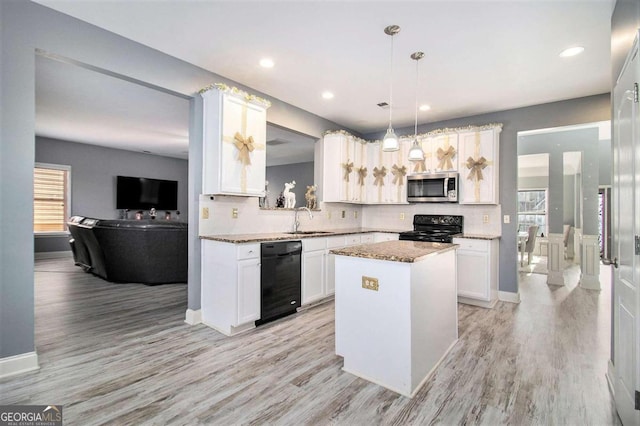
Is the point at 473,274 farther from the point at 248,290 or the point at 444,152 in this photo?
the point at 248,290

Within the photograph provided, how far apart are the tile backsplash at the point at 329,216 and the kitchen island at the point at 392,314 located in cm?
171

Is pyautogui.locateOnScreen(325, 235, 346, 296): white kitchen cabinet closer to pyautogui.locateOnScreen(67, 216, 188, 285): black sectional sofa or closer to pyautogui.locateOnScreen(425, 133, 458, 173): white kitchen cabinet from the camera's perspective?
pyautogui.locateOnScreen(425, 133, 458, 173): white kitchen cabinet

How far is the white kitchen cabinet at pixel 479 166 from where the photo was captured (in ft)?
13.4

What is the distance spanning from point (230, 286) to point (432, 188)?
3215 millimetres

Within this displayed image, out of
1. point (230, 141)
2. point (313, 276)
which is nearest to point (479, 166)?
point (313, 276)

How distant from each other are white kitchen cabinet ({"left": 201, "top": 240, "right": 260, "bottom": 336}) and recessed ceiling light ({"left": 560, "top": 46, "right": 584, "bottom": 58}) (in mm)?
3355

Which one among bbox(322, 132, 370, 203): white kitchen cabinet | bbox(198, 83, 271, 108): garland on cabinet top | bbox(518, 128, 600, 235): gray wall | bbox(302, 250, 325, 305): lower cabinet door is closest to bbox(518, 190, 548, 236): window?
bbox(518, 128, 600, 235): gray wall

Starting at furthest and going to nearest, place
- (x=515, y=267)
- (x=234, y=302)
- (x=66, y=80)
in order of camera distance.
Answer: (x=515, y=267) < (x=66, y=80) < (x=234, y=302)

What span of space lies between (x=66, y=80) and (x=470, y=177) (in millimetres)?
5295

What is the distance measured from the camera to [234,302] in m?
2.86

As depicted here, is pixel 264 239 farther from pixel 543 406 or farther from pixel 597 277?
pixel 597 277

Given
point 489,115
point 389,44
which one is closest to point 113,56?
point 389,44

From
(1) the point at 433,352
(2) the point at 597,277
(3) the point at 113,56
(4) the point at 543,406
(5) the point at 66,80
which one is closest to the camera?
(4) the point at 543,406

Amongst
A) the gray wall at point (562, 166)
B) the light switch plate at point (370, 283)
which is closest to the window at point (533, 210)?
the gray wall at point (562, 166)
